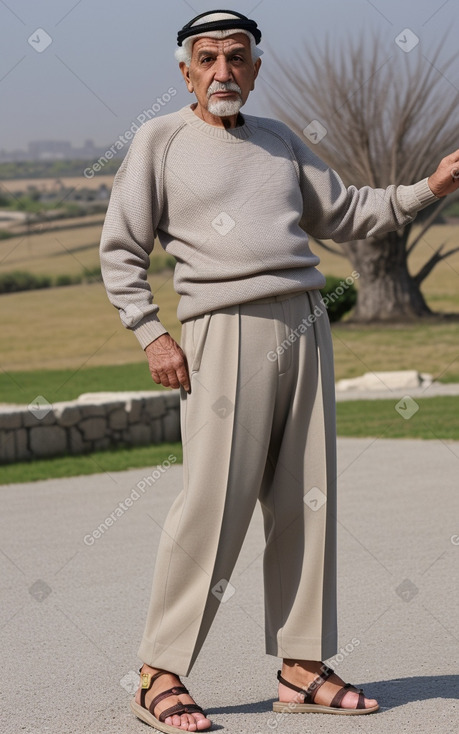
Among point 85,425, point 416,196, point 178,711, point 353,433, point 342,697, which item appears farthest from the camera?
point 353,433

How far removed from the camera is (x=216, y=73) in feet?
11.1

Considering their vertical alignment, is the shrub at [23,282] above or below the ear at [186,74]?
below

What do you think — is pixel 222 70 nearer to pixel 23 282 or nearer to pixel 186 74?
pixel 186 74

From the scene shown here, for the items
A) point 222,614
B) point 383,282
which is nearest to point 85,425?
point 222,614

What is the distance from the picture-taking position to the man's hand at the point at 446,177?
11.5 feet

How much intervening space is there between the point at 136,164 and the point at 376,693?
1819 millimetres

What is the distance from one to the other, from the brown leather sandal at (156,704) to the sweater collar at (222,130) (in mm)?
1591

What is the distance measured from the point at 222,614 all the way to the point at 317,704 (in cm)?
136

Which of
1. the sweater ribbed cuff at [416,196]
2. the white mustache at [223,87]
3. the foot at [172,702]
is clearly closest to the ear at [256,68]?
the white mustache at [223,87]

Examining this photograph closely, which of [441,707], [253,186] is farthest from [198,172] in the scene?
[441,707]

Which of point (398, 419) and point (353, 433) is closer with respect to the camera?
point (353, 433)

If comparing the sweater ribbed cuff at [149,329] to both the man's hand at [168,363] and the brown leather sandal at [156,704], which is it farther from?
the brown leather sandal at [156,704]

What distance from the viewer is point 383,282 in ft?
94.5

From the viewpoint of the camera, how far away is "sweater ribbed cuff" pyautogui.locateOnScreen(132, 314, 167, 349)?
3.44m
